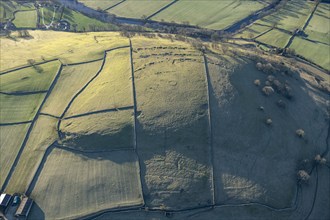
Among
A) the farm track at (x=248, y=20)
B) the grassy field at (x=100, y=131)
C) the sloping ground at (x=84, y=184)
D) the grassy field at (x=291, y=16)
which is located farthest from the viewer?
the grassy field at (x=291, y=16)

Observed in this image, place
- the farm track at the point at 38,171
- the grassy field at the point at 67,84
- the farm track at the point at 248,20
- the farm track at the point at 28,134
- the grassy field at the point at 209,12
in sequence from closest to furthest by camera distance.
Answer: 1. the farm track at the point at 38,171
2. the farm track at the point at 28,134
3. the grassy field at the point at 67,84
4. the farm track at the point at 248,20
5. the grassy field at the point at 209,12

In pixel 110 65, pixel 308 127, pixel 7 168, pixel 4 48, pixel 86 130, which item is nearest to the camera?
pixel 7 168

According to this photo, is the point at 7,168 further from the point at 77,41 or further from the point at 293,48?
the point at 293,48

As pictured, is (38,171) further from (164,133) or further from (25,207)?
(164,133)

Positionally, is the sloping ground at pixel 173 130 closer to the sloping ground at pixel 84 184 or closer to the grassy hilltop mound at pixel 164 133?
the grassy hilltop mound at pixel 164 133

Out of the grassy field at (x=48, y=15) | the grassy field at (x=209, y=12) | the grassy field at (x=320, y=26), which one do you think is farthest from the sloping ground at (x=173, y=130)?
the grassy field at (x=48, y=15)

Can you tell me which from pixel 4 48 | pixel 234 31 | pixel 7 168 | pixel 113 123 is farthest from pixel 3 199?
pixel 234 31

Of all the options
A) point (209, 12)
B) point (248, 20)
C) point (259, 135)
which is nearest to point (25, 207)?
point (259, 135)

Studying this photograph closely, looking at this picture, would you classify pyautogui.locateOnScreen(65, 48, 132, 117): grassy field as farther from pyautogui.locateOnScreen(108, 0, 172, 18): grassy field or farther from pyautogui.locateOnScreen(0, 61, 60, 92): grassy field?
pyautogui.locateOnScreen(108, 0, 172, 18): grassy field
